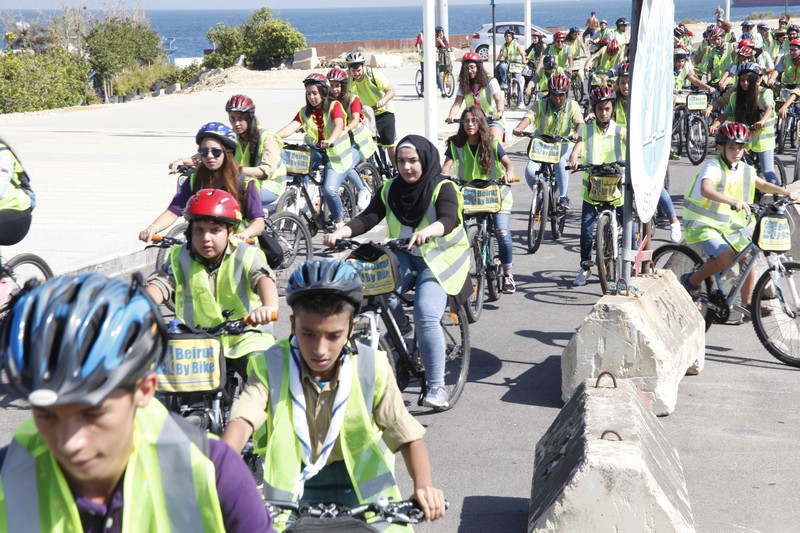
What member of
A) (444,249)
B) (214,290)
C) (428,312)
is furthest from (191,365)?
(444,249)

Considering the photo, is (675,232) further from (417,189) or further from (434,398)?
(434,398)

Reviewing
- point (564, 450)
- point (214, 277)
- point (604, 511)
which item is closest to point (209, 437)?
point (604, 511)

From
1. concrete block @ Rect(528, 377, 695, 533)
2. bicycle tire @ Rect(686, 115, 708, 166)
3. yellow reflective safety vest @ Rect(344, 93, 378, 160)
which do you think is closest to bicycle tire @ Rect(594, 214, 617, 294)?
yellow reflective safety vest @ Rect(344, 93, 378, 160)

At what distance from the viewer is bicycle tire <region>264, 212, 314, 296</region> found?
34.4 feet

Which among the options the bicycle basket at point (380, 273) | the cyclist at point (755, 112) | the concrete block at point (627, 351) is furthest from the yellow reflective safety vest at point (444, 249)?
the cyclist at point (755, 112)

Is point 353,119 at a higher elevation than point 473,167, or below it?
higher

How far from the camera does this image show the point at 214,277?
549 centimetres

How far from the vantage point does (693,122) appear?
18.9 meters

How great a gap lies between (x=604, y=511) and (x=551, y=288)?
6.19 meters

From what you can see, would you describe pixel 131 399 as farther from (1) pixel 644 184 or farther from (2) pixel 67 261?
(2) pixel 67 261

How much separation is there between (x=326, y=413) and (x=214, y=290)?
7.48 feet

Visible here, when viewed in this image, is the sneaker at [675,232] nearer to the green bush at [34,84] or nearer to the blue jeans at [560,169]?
the blue jeans at [560,169]

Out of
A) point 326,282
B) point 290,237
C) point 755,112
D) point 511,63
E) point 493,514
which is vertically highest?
point 511,63

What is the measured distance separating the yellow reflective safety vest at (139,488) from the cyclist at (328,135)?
392 inches
